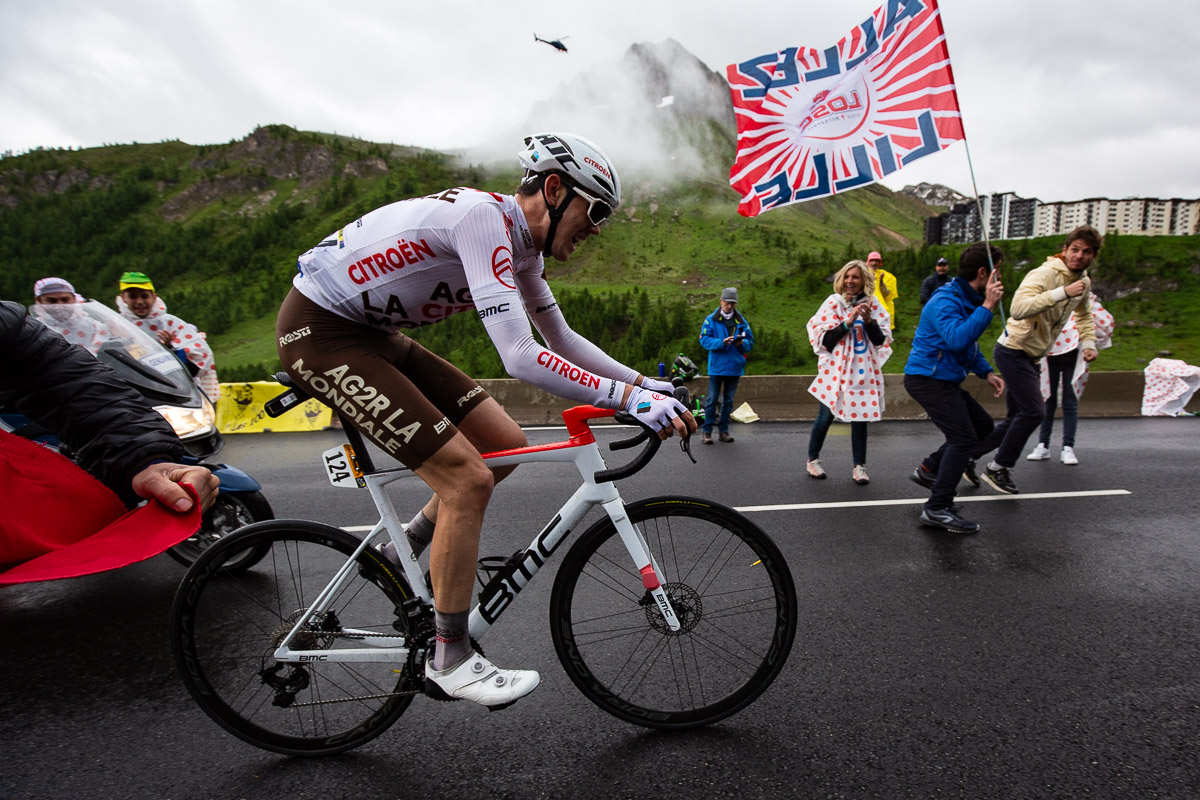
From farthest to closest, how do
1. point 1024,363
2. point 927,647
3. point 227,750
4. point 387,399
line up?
1. point 1024,363
2. point 927,647
3. point 227,750
4. point 387,399

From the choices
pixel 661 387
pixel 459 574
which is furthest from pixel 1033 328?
pixel 459 574

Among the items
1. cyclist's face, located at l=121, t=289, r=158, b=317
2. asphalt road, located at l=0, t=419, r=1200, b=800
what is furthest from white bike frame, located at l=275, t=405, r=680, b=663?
cyclist's face, located at l=121, t=289, r=158, b=317

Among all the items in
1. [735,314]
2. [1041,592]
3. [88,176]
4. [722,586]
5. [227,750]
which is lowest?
[1041,592]

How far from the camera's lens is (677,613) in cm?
256

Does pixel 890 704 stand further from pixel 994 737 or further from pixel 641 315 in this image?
pixel 641 315

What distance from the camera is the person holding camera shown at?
6.46m

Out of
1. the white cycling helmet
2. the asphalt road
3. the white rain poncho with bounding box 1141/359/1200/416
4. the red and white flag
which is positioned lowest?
the white rain poncho with bounding box 1141/359/1200/416

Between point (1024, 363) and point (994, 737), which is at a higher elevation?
point (1024, 363)

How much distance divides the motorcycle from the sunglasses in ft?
8.99

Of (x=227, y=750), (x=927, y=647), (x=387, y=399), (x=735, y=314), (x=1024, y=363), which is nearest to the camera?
(x=387, y=399)

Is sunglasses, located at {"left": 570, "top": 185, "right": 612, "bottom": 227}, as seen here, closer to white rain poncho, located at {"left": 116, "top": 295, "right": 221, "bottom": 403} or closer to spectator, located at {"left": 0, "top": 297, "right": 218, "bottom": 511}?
spectator, located at {"left": 0, "top": 297, "right": 218, "bottom": 511}

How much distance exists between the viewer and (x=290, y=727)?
2531 millimetres

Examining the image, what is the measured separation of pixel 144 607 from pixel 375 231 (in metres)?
2.76

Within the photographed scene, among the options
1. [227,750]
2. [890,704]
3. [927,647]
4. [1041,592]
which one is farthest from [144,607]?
[1041,592]
